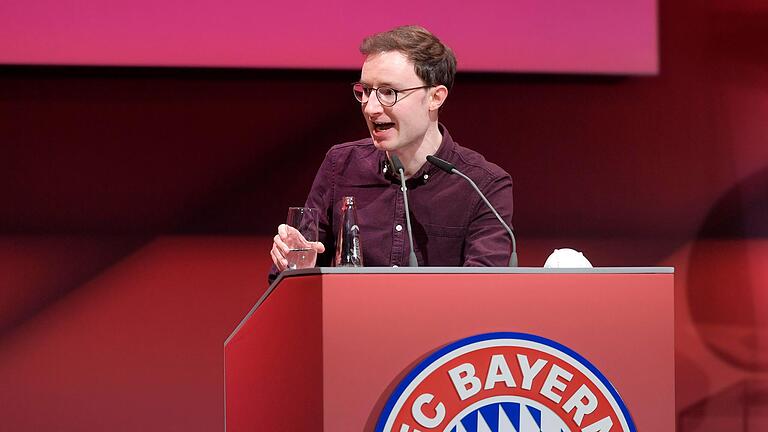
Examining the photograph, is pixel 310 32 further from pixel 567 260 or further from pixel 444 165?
pixel 567 260

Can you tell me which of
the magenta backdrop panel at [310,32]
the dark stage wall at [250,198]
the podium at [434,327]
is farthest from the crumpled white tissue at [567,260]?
the dark stage wall at [250,198]

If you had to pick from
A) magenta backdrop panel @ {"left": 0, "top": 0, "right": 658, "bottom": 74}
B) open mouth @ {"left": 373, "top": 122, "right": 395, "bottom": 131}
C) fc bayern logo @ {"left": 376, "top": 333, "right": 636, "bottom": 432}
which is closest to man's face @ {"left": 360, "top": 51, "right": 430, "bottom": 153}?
open mouth @ {"left": 373, "top": 122, "right": 395, "bottom": 131}

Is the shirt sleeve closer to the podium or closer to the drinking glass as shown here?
the drinking glass

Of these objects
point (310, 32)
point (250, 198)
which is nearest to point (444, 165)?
point (310, 32)

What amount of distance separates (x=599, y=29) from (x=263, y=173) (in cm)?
120

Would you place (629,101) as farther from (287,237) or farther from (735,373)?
(287,237)

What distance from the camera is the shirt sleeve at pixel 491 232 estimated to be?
7.28 feet

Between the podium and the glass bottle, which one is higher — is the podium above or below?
below

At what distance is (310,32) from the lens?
3.02m

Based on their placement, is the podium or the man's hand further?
the man's hand

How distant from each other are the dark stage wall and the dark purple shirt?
0.82m

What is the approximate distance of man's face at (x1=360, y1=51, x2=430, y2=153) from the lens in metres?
2.22

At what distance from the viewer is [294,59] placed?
302 cm

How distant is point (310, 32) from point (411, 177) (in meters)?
0.85
